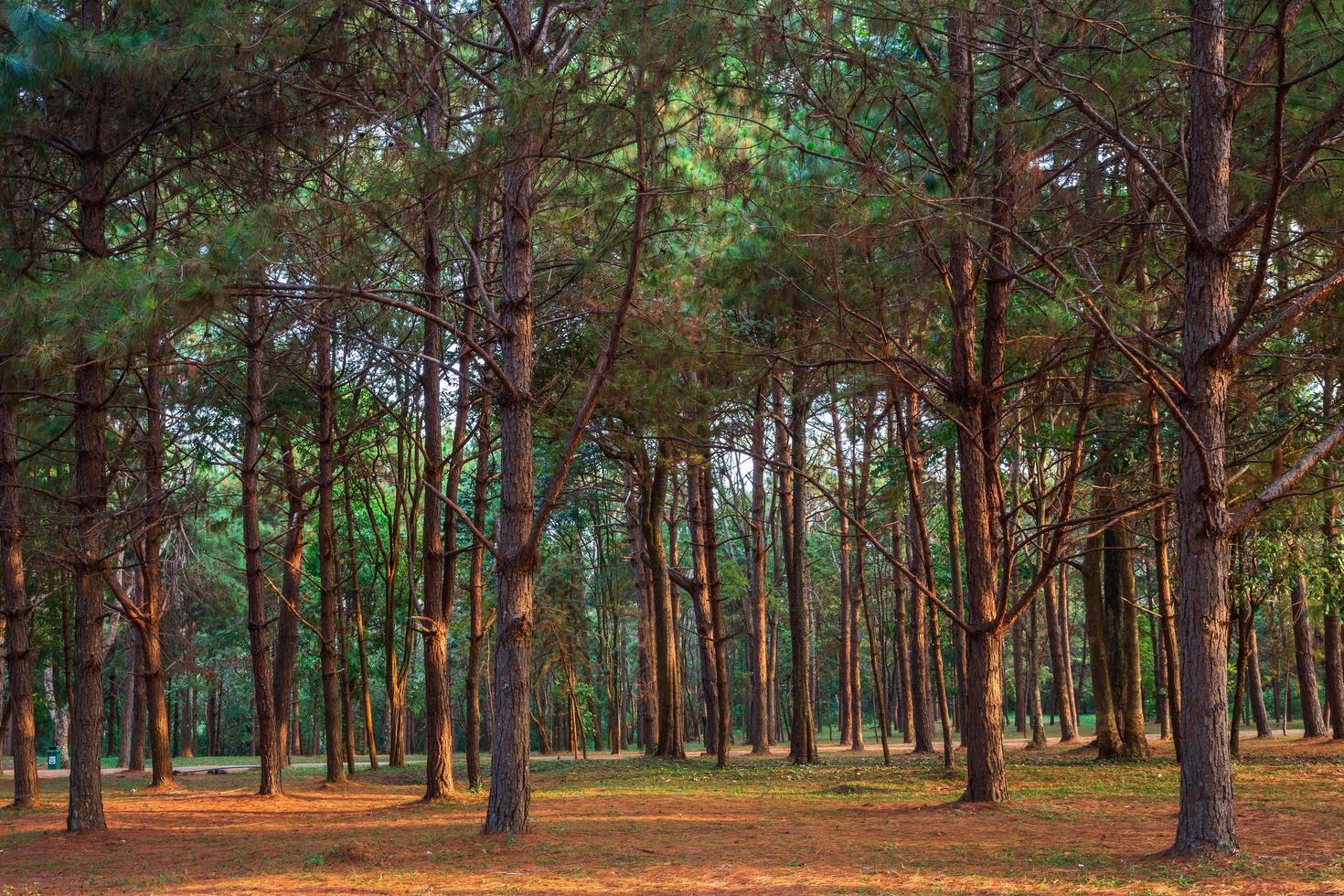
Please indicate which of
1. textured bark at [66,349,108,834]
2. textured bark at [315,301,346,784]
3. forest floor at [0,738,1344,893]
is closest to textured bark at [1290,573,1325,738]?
forest floor at [0,738,1344,893]

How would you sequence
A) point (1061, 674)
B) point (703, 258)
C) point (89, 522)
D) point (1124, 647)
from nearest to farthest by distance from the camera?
1. point (89, 522)
2. point (703, 258)
3. point (1124, 647)
4. point (1061, 674)

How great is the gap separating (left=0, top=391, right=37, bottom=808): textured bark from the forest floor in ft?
2.04

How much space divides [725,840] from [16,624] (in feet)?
31.5

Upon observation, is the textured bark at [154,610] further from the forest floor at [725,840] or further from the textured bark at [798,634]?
the textured bark at [798,634]

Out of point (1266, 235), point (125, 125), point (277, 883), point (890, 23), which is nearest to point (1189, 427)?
point (1266, 235)

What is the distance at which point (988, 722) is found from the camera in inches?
424

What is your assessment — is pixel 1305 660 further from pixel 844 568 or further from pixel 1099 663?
pixel 844 568

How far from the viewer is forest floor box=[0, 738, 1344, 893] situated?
7117 millimetres

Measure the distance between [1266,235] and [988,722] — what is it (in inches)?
229

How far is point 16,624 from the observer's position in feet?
43.6

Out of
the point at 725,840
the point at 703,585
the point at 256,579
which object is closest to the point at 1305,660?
the point at 703,585

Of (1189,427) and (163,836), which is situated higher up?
(1189,427)

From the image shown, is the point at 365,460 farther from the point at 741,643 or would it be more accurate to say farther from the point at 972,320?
the point at 741,643

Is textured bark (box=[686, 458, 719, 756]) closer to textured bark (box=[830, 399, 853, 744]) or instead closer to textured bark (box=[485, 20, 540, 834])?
textured bark (box=[830, 399, 853, 744])
